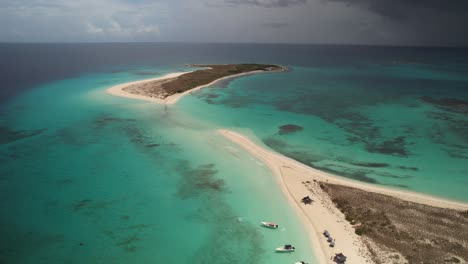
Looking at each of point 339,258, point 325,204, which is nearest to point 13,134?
point 325,204

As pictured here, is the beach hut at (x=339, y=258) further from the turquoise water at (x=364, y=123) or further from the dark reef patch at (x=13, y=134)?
the dark reef patch at (x=13, y=134)

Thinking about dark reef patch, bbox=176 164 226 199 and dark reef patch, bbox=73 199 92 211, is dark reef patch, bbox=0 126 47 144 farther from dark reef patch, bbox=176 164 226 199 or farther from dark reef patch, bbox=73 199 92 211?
dark reef patch, bbox=176 164 226 199

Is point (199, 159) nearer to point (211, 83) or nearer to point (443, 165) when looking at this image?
point (443, 165)

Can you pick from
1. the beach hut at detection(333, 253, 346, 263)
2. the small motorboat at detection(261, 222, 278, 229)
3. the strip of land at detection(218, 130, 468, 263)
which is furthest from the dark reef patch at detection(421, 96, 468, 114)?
the small motorboat at detection(261, 222, 278, 229)

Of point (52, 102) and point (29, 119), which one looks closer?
point (29, 119)

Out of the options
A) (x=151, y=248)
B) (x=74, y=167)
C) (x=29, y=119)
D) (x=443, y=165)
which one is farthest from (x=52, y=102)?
(x=443, y=165)
